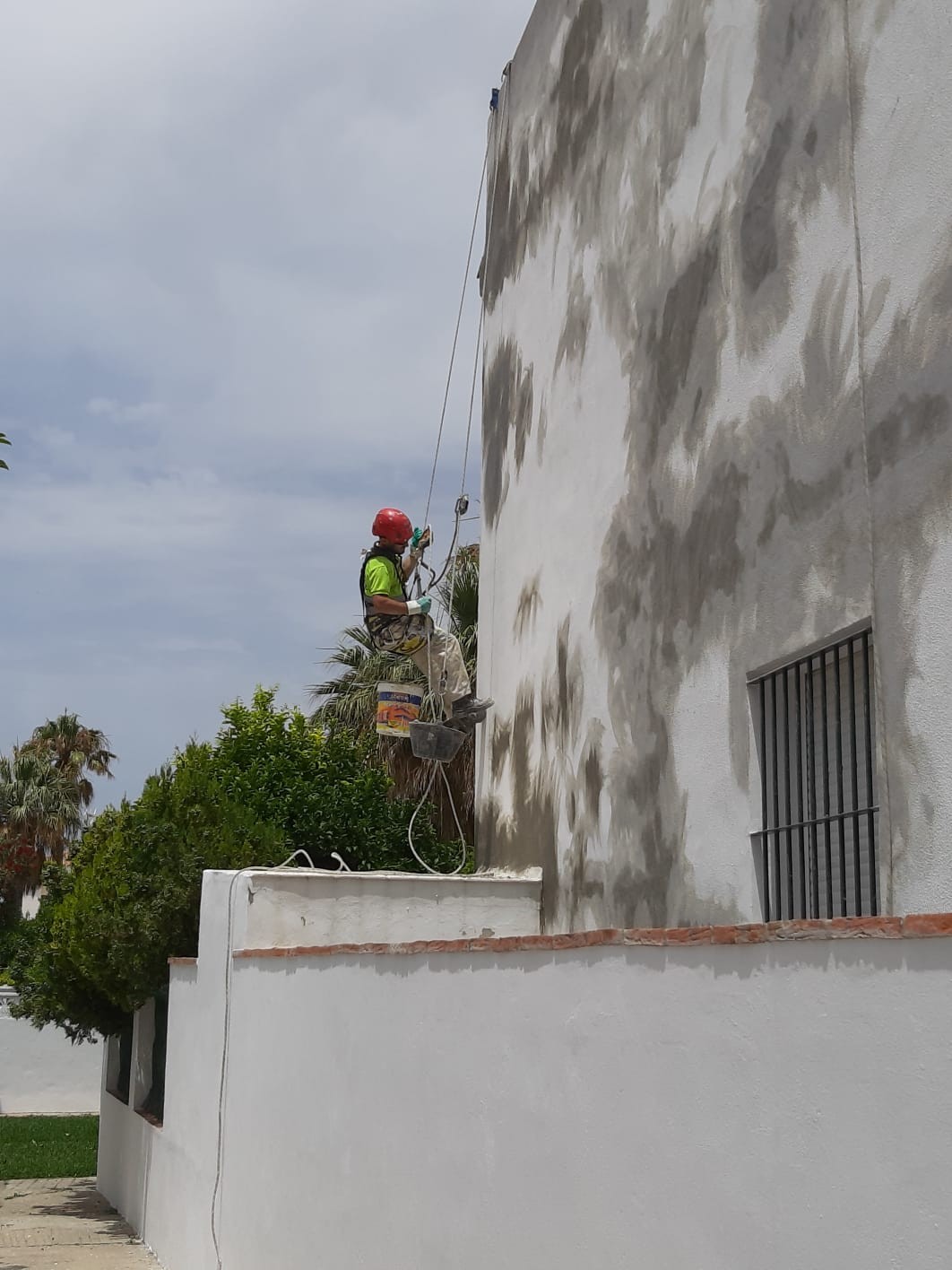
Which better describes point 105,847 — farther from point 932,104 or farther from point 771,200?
point 932,104

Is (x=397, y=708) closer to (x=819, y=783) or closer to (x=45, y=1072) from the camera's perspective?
(x=819, y=783)

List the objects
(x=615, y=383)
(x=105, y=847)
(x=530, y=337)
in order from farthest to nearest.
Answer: (x=105, y=847) → (x=530, y=337) → (x=615, y=383)

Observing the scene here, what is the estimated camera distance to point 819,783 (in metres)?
7.49

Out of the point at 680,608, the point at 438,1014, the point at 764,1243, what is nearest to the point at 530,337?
the point at 680,608

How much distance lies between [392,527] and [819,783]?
6.43 m

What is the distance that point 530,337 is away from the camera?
13.0 meters

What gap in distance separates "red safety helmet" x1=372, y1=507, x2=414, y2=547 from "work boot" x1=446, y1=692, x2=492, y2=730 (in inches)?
66.3

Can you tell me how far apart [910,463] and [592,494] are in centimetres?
449

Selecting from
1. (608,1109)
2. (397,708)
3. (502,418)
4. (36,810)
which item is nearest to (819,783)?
(608,1109)

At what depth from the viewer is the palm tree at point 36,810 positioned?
40781 millimetres

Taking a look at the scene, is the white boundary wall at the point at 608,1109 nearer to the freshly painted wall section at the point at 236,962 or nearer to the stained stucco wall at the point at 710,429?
the freshly painted wall section at the point at 236,962

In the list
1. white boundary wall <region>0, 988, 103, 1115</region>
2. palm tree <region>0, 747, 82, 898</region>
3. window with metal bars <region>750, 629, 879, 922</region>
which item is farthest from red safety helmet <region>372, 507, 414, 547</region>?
palm tree <region>0, 747, 82, 898</region>

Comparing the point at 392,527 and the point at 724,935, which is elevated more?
the point at 392,527

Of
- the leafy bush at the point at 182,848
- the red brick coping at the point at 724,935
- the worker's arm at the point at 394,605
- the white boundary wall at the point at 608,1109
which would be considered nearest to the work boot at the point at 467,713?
the worker's arm at the point at 394,605
